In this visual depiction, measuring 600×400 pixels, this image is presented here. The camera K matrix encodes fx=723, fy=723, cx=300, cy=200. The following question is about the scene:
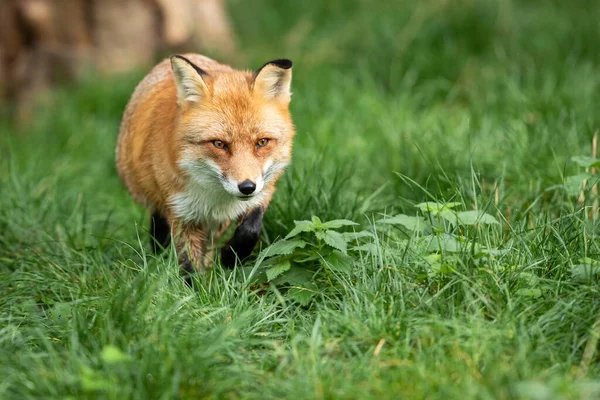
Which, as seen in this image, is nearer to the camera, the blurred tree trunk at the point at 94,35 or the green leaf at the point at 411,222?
the green leaf at the point at 411,222

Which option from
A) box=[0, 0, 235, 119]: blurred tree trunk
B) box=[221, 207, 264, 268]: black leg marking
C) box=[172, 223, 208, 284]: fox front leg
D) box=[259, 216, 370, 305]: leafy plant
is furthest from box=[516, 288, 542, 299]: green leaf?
box=[0, 0, 235, 119]: blurred tree trunk

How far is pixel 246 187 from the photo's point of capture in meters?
3.75

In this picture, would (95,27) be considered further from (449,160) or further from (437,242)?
(437,242)

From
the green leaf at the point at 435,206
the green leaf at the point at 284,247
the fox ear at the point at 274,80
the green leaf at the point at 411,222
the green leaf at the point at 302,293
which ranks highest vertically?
the fox ear at the point at 274,80

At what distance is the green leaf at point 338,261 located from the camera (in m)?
3.83

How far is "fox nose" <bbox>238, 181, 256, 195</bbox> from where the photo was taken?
12.3 feet

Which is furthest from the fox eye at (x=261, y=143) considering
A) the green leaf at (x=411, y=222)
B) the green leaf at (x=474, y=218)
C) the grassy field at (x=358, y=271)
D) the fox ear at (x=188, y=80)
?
the green leaf at (x=474, y=218)

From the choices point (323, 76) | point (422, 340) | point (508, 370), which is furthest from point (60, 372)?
point (323, 76)

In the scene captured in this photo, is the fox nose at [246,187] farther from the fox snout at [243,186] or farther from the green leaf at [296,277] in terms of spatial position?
the green leaf at [296,277]

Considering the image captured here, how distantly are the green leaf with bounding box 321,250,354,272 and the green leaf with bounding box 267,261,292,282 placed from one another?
20 centimetres

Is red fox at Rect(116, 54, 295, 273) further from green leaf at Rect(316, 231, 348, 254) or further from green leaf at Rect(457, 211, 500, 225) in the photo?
green leaf at Rect(457, 211, 500, 225)

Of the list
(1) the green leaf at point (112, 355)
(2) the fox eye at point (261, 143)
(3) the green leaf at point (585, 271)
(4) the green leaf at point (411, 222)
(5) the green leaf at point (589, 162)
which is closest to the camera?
(1) the green leaf at point (112, 355)

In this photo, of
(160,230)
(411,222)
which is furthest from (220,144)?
(411,222)

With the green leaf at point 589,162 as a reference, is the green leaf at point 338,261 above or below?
below
